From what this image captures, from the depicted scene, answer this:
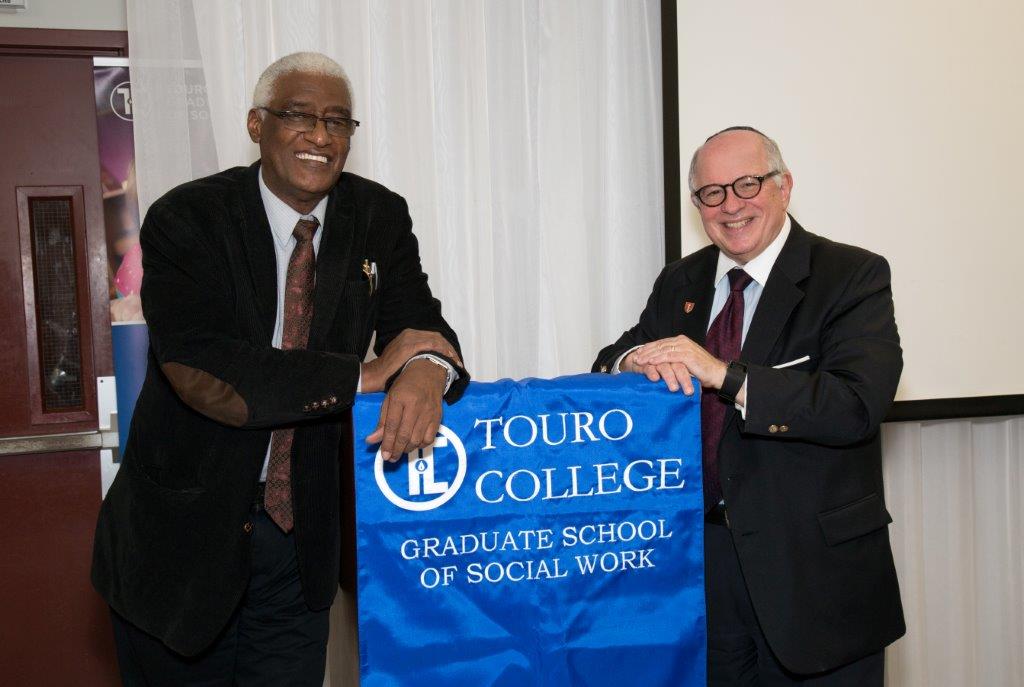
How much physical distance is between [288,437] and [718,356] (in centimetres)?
94

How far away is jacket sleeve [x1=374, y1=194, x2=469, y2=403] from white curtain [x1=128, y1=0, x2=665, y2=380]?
3.73 feet

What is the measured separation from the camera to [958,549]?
3.60 m

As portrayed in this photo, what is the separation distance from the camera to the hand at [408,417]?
1697 millimetres

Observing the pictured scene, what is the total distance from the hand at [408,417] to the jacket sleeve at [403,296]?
11.9 inches

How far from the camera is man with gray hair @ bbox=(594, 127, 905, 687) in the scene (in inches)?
72.9

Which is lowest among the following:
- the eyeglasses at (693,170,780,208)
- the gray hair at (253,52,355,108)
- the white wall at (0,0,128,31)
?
the eyeglasses at (693,170,780,208)

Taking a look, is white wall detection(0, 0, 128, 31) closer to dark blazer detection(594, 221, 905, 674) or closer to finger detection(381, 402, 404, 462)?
finger detection(381, 402, 404, 462)

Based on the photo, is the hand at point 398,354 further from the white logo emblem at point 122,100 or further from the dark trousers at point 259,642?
the white logo emblem at point 122,100

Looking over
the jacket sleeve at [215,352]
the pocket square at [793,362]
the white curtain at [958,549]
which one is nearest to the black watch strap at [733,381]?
the pocket square at [793,362]

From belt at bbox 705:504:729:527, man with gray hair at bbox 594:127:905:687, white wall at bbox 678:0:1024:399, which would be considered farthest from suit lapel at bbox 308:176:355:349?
white wall at bbox 678:0:1024:399

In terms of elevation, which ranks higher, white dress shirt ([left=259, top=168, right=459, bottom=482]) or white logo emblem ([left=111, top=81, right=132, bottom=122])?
white logo emblem ([left=111, top=81, right=132, bottom=122])

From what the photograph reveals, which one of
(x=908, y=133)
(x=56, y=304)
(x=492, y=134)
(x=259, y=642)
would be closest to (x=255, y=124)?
(x=259, y=642)

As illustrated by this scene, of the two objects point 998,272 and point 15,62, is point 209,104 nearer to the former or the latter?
point 15,62

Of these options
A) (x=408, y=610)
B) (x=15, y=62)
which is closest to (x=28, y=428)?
(x=15, y=62)
